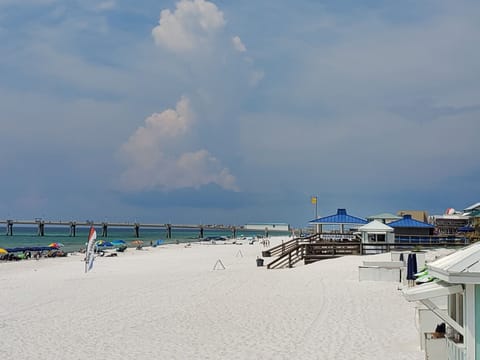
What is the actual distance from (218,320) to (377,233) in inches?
608

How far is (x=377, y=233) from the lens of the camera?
26531 millimetres

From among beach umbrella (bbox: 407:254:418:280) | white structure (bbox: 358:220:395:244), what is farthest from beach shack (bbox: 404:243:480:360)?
white structure (bbox: 358:220:395:244)

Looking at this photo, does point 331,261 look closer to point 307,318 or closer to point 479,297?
point 307,318

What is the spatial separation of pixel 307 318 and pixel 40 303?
820 centimetres

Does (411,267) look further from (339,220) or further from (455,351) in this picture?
(339,220)

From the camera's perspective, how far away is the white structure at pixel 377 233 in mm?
26353

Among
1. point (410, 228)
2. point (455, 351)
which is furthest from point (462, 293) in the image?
point (410, 228)

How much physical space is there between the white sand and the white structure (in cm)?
631

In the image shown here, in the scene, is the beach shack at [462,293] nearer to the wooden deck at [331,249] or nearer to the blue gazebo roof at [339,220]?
the wooden deck at [331,249]

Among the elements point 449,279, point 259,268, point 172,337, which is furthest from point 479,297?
point 259,268

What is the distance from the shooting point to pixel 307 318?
492 inches

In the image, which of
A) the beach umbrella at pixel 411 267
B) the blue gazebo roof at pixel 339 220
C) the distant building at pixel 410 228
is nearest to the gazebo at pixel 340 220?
the blue gazebo roof at pixel 339 220

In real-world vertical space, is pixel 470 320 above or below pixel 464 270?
below

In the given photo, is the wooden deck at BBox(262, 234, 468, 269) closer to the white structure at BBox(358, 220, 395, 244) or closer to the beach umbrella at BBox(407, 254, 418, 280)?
the white structure at BBox(358, 220, 395, 244)
